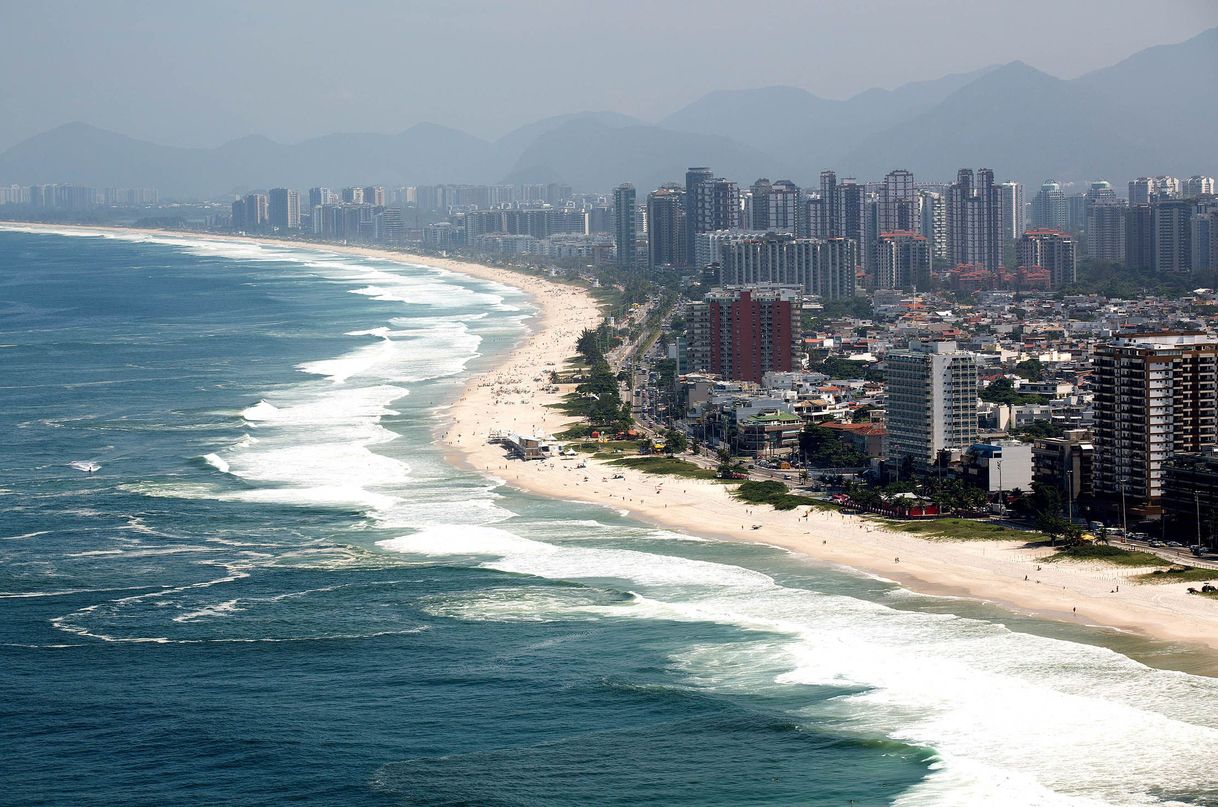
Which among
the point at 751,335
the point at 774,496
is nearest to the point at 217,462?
the point at 774,496

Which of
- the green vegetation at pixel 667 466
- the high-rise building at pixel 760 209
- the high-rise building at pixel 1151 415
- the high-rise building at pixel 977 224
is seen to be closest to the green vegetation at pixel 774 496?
the green vegetation at pixel 667 466

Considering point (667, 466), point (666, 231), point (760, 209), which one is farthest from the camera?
point (760, 209)

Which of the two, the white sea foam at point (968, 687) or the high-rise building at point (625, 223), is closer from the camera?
the white sea foam at point (968, 687)

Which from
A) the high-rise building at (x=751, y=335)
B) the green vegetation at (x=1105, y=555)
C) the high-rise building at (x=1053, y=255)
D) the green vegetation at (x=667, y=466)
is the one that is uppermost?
the high-rise building at (x=1053, y=255)

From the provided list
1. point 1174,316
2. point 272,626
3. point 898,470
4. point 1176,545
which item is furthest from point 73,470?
point 1174,316

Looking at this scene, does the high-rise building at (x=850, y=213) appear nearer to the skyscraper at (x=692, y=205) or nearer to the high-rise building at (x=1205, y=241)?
the skyscraper at (x=692, y=205)

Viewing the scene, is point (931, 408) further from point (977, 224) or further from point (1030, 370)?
point (977, 224)

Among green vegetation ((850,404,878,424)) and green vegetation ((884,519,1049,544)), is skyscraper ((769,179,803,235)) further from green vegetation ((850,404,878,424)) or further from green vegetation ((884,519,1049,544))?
green vegetation ((884,519,1049,544))
